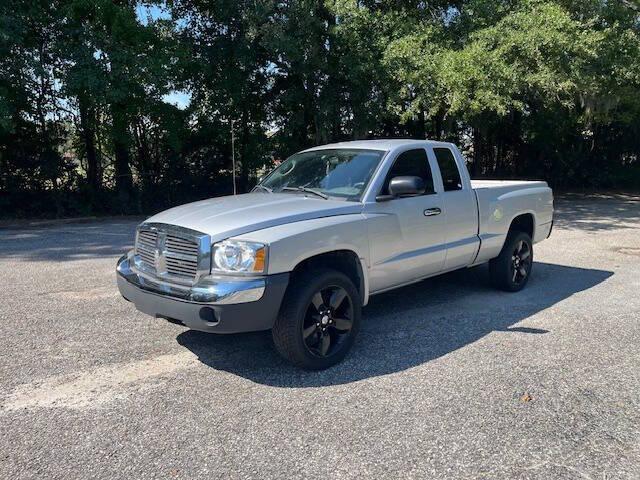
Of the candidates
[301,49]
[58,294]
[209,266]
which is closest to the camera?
[209,266]

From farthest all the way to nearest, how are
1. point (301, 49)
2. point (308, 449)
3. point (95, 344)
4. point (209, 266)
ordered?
point (301, 49)
point (95, 344)
point (209, 266)
point (308, 449)

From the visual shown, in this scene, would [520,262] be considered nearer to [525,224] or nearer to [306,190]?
[525,224]

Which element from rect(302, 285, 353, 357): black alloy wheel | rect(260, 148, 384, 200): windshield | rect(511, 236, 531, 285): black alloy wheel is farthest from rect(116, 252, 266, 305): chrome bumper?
rect(511, 236, 531, 285): black alloy wheel

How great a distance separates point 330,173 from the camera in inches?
212

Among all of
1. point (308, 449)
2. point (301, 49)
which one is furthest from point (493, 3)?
point (308, 449)

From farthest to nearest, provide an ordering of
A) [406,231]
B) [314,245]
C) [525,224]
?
[525,224] < [406,231] < [314,245]

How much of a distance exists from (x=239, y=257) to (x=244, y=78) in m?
13.9

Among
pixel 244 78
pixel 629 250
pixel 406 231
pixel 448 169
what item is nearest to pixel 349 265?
pixel 406 231

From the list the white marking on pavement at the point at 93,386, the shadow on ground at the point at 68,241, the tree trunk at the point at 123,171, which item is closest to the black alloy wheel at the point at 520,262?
the white marking on pavement at the point at 93,386

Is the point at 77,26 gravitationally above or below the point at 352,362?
above

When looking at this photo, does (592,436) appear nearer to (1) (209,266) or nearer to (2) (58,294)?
(1) (209,266)

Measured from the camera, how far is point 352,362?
4.59m

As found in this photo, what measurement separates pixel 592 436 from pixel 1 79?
14781 millimetres

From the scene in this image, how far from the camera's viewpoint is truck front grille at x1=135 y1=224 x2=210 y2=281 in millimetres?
4129
